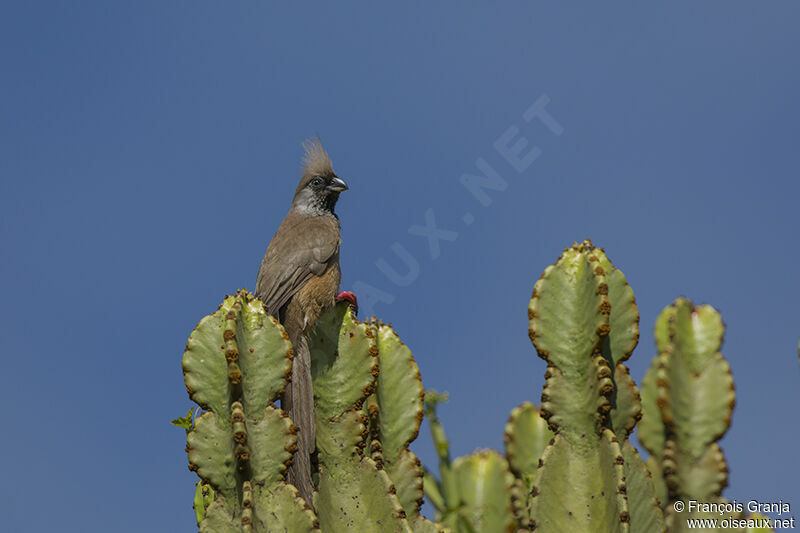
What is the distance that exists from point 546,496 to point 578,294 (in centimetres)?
112

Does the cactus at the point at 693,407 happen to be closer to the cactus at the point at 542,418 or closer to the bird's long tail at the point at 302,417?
the cactus at the point at 542,418

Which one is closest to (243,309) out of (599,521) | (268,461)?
(268,461)

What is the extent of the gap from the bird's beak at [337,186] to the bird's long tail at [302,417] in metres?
2.68

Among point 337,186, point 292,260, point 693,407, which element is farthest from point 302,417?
point 337,186

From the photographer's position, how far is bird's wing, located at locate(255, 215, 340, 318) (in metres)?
7.23

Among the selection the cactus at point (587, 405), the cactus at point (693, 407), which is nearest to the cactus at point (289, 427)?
the cactus at point (587, 405)

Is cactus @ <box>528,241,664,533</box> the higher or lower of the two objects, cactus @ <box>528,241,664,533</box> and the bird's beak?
the lower

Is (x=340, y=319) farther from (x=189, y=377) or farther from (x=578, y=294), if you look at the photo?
(x=578, y=294)

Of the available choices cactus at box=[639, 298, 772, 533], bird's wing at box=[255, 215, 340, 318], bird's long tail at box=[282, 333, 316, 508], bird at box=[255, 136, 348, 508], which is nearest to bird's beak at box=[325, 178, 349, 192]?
bird at box=[255, 136, 348, 508]

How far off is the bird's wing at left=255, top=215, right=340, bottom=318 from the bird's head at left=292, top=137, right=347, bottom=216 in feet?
2.40

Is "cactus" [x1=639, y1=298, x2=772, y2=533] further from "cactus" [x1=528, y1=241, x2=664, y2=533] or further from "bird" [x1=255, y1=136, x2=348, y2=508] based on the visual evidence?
"bird" [x1=255, y1=136, x2=348, y2=508]

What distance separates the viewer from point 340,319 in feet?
19.4

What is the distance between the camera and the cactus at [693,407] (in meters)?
5.25

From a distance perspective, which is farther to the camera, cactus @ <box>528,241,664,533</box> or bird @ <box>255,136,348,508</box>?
bird @ <box>255,136,348,508</box>
